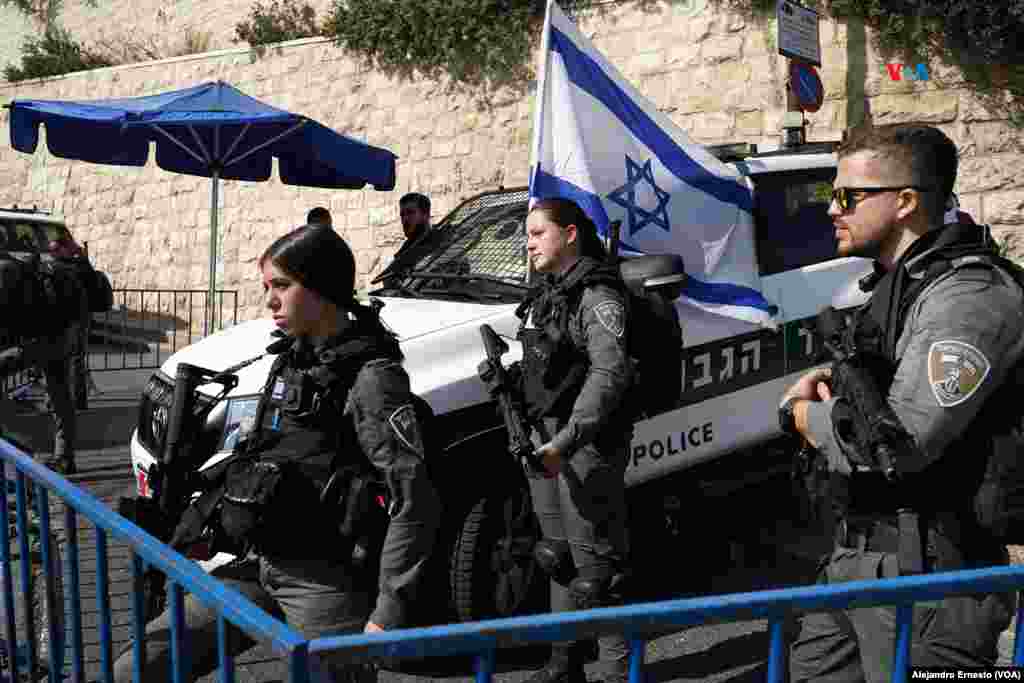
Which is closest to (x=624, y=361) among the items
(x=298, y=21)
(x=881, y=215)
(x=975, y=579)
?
(x=881, y=215)

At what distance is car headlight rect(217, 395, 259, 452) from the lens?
371cm

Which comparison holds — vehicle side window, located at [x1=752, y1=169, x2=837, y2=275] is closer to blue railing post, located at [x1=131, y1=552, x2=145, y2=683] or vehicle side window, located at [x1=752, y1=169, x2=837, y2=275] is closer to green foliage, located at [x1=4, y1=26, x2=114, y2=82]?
blue railing post, located at [x1=131, y1=552, x2=145, y2=683]

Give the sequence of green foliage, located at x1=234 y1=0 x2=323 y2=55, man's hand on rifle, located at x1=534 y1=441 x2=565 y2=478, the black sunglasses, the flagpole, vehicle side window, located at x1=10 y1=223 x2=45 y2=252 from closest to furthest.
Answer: the black sunglasses
man's hand on rifle, located at x1=534 y1=441 x2=565 y2=478
the flagpole
vehicle side window, located at x1=10 y1=223 x2=45 y2=252
green foliage, located at x1=234 y1=0 x2=323 y2=55

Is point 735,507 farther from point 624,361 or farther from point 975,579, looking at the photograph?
point 975,579

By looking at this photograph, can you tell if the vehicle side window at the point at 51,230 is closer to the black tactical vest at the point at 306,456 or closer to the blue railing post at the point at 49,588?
the blue railing post at the point at 49,588

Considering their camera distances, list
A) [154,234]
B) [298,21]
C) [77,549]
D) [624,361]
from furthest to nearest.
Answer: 1. [154,234]
2. [298,21]
3. [624,361]
4. [77,549]

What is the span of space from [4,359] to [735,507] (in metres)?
4.52

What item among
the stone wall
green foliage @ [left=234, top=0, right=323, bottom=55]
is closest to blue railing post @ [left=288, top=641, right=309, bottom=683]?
the stone wall

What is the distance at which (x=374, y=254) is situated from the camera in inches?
579

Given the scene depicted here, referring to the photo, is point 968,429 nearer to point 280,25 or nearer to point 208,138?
point 208,138

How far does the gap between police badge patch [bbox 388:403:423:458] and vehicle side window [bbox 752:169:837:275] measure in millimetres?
2948

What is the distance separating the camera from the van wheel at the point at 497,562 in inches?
150

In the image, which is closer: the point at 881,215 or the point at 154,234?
the point at 881,215

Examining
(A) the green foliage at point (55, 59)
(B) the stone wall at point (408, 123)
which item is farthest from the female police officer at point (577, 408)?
(A) the green foliage at point (55, 59)
